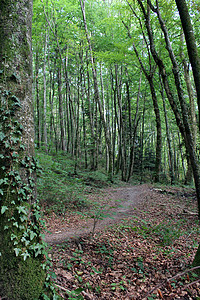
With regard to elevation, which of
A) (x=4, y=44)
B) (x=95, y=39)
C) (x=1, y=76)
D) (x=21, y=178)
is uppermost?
(x=95, y=39)

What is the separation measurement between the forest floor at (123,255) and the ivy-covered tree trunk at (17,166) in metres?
0.69

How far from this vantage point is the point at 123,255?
4.34 meters

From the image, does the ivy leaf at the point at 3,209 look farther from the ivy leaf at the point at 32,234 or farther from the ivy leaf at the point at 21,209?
the ivy leaf at the point at 32,234

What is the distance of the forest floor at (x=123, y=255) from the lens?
3.14 metres

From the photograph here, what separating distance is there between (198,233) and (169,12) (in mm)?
8991

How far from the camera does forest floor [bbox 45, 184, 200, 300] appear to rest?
10.3 feet

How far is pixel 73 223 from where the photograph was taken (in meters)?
6.36

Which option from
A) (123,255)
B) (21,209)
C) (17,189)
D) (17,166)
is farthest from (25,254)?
(123,255)

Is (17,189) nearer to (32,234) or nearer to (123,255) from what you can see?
(32,234)

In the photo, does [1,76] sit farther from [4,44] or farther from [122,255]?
[122,255]

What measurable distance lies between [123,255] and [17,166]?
3.33m

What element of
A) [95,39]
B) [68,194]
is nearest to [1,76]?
[68,194]

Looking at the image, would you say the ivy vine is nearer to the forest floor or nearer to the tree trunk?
the forest floor

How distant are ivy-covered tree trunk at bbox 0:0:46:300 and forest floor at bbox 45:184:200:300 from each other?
0.69 meters
